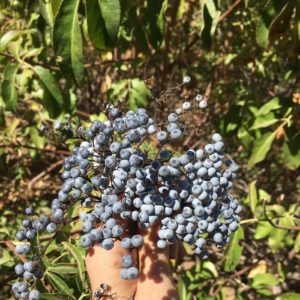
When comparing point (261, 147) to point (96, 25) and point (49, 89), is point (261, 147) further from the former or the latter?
point (96, 25)

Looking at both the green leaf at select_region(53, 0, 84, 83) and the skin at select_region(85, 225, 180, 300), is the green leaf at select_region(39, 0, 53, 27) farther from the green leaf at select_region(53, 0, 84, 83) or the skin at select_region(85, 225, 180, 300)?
the skin at select_region(85, 225, 180, 300)

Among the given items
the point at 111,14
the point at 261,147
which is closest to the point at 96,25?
the point at 111,14

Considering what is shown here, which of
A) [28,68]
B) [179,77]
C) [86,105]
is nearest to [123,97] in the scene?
[28,68]

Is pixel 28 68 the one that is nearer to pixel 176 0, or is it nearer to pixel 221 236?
pixel 176 0

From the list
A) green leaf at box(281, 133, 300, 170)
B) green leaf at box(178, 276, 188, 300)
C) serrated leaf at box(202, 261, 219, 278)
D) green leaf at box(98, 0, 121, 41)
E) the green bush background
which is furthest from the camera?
serrated leaf at box(202, 261, 219, 278)

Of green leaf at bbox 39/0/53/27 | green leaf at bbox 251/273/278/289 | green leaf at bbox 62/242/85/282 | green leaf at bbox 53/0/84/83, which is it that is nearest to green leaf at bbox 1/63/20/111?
green leaf at bbox 39/0/53/27

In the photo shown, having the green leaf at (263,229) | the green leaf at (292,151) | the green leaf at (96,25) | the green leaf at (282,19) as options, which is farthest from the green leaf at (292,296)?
the green leaf at (96,25)
